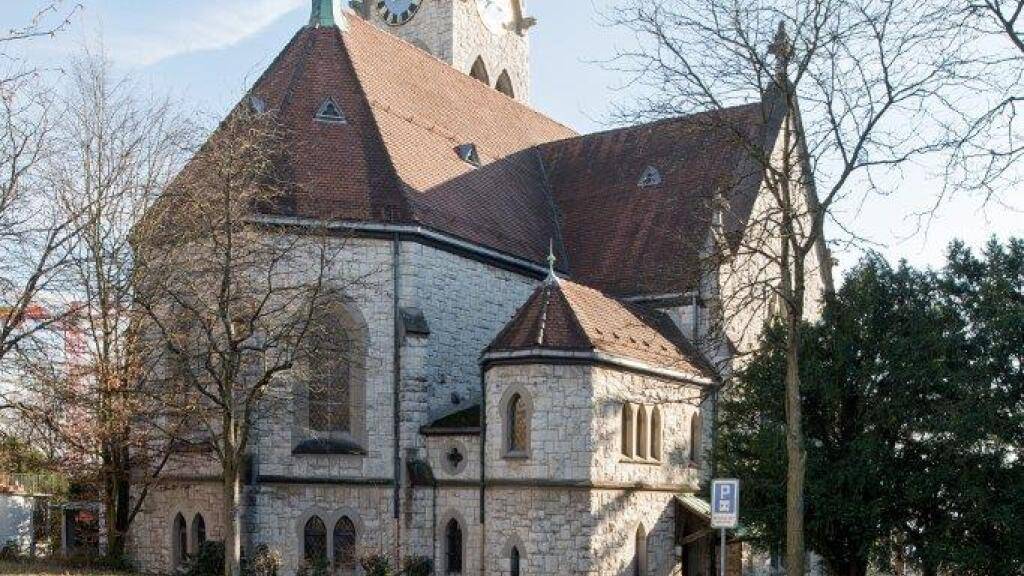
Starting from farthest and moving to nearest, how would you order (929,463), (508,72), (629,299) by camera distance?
1. (508,72)
2. (629,299)
3. (929,463)

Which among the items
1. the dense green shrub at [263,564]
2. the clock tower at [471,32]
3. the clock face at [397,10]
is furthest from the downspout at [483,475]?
the clock face at [397,10]

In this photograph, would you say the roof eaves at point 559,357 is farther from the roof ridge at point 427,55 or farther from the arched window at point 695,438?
the roof ridge at point 427,55

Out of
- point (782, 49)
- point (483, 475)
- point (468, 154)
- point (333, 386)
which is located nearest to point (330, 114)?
point (468, 154)

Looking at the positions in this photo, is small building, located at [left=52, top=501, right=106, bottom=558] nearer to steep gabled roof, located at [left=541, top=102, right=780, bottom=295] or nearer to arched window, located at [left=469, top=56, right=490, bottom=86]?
steep gabled roof, located at [left=541, top=102, right=780, bottom=295]

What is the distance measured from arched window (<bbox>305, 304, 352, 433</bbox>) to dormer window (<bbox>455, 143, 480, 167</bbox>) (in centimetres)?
621

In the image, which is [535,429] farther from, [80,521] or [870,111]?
[80,521]

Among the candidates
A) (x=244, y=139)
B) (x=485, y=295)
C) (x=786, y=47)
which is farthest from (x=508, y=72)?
(x=786, y=47)

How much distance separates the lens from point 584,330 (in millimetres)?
21656

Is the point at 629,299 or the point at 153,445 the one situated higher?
the point at 629,299

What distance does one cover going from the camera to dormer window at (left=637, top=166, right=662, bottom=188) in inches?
1196

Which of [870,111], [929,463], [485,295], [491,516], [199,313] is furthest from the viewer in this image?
[485,295]

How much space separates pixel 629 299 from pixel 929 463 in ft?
30.1

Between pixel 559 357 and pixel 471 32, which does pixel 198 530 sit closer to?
pixel 559 357

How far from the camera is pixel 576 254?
97.7 ft
